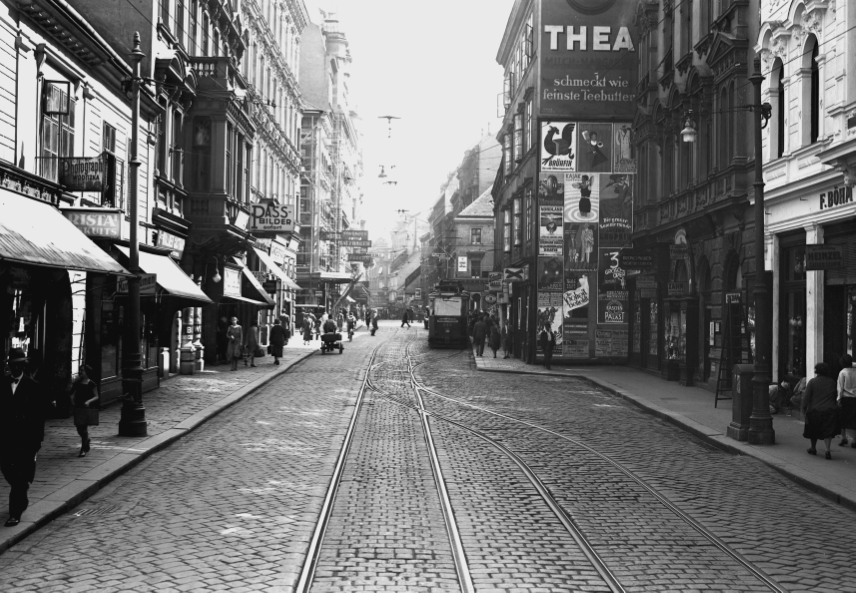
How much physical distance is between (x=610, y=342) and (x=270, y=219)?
13.7 meters

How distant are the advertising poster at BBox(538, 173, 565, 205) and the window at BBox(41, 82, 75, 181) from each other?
66.1ft

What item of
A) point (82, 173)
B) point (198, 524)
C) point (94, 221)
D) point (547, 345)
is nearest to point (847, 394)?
point (198, 524)

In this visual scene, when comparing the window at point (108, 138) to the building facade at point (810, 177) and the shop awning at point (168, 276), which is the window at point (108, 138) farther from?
the building facade at point (810, 177)

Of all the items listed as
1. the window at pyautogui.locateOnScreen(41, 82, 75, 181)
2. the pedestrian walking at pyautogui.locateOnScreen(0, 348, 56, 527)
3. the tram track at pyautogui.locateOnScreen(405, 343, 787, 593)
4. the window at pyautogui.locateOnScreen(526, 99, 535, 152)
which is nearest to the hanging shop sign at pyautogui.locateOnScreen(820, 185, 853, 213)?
the tram track at pyautogui.locateOnScreen(405, 343, 787, 593)

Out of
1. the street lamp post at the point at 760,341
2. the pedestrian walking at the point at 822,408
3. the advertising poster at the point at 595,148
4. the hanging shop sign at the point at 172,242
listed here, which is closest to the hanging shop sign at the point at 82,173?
the hanging shop sign at the point at 172,242

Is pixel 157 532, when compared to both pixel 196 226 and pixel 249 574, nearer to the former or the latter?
pixel 249 574

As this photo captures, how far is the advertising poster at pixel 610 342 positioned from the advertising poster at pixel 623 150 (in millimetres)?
6031

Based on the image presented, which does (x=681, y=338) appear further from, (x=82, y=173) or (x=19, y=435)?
(x=19, y=435)

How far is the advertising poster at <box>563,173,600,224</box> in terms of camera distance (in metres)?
35.4

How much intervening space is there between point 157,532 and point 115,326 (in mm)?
12773

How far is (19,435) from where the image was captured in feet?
30.8

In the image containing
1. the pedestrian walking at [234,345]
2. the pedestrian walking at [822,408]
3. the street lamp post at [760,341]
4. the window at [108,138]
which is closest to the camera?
the pedestrian walking at [822,408]

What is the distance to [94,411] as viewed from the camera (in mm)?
13578

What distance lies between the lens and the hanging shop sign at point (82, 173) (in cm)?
Result: 1759
